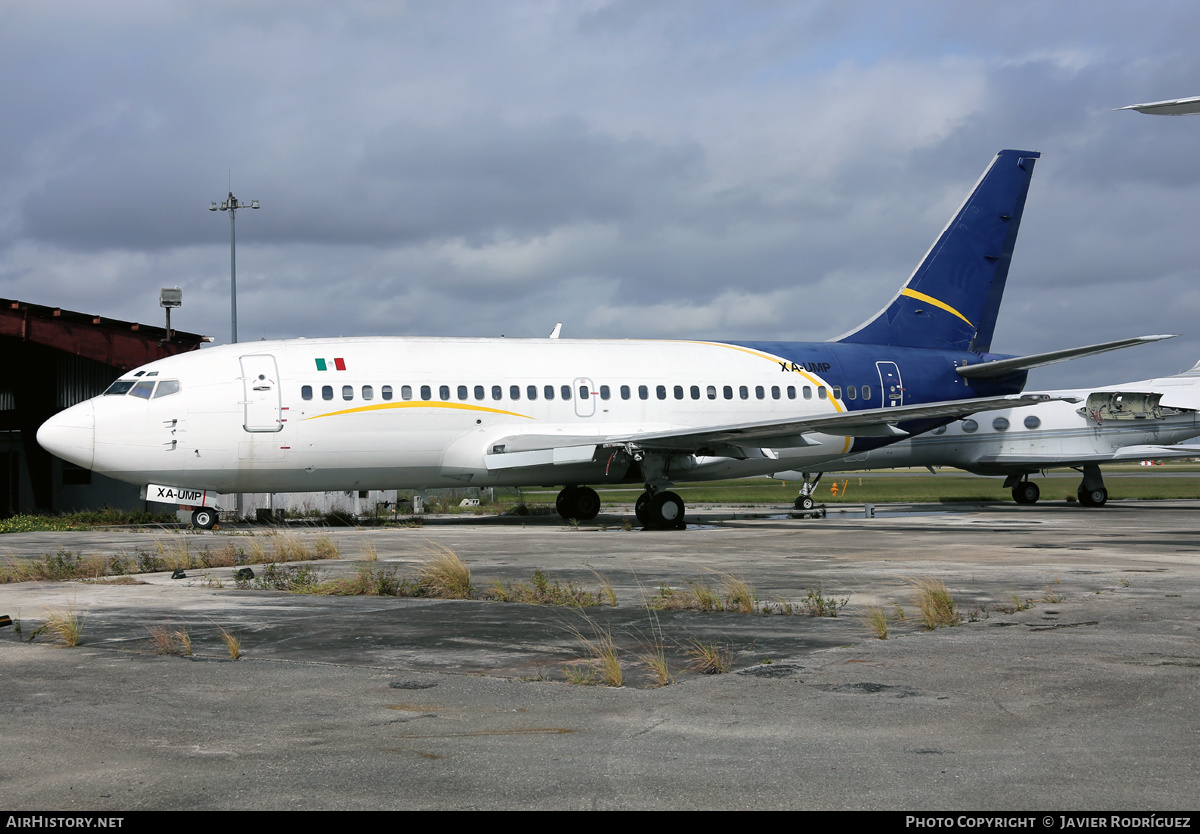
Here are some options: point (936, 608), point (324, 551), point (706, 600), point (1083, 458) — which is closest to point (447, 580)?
point (706, 600)

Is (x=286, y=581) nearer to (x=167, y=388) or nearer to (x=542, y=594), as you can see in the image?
(x=542, y=594)

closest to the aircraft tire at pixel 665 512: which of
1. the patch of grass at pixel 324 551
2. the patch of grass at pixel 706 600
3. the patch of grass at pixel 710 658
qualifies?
the patch of grass at pixel 324 551

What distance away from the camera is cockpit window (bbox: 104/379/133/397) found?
22750 millimetres

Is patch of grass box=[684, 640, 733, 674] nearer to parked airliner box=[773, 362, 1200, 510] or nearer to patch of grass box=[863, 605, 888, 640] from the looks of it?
patch of grass box=[863, 605, 888, 640]

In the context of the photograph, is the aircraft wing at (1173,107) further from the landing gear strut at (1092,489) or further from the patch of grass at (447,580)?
the landing gear strut at (1092,489)

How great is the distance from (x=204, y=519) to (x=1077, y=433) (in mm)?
24577

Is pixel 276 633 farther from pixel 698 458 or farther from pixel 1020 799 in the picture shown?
pixel 698 458

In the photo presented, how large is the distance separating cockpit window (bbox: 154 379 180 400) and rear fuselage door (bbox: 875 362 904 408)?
16.9 metres

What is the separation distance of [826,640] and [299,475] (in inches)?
652

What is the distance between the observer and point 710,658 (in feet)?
25.2

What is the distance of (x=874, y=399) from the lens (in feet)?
92.7

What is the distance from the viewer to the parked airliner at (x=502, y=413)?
888 inches

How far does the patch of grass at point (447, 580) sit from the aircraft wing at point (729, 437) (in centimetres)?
1109
